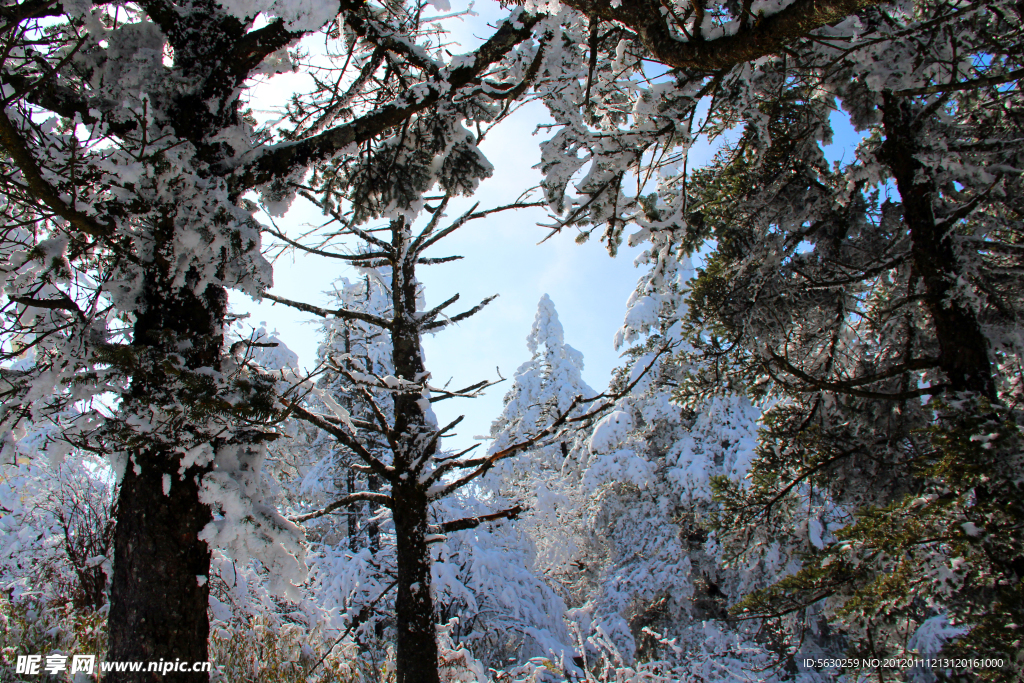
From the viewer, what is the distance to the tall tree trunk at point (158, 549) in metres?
2.26

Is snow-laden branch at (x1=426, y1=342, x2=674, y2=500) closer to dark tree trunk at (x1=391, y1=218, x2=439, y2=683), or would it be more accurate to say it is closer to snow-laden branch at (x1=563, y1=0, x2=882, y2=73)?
dark tree trunk at (x1=391, y1=218, x2=439, y2=683)

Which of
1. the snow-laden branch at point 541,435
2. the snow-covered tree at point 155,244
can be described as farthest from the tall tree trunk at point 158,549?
the snow-laden branch at point 541,435

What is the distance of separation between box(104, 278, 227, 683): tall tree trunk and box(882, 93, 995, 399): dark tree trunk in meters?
5.76

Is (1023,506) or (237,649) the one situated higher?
(1023,506)

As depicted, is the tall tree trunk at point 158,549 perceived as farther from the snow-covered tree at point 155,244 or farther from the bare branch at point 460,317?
the bare branch at point 460,317

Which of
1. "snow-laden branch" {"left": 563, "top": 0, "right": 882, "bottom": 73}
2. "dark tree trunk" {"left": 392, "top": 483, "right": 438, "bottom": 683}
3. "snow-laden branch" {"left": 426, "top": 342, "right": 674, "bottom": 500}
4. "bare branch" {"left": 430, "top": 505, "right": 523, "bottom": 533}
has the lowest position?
"dark tree trunk" {"left": 392, "top": 483, "right": 438, "bottom": 683}

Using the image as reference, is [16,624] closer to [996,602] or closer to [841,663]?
[841,663]

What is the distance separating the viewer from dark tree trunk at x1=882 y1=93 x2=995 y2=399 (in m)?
4.32

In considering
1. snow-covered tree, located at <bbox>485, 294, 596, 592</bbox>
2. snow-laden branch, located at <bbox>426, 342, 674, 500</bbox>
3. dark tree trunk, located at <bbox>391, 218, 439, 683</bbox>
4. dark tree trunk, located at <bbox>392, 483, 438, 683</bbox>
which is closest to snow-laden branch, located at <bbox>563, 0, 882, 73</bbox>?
snow-laden branch, located at <bbox>426, 342, 674, 500</bbox>

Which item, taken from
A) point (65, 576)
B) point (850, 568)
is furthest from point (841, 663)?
point (65, 576)

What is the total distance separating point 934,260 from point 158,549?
624 centimetres

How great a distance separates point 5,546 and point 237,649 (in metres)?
11.9

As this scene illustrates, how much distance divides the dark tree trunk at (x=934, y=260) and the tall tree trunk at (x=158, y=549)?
5.76 metres

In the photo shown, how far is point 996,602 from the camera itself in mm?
3447
